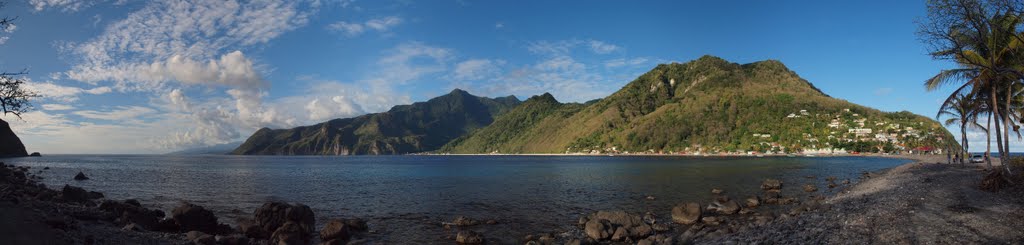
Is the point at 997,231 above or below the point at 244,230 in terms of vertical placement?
above

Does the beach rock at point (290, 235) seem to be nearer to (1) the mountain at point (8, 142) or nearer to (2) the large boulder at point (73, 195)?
(2) the large boulder at point (73, 195)

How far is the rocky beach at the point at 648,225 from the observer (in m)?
15.6

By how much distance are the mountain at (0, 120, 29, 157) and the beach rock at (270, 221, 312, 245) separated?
241210 millimetres

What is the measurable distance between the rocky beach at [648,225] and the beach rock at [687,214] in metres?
0.06

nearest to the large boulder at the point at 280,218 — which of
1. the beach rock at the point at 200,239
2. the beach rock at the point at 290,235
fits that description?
the beach rock at the point at 290,235

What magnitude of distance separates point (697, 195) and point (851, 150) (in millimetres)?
202381

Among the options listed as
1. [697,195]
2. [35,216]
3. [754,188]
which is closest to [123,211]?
[35,216]

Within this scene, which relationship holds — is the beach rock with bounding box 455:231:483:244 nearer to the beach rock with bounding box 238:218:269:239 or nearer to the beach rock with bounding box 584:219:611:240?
the beach rock with bounding box 584:219:611:240

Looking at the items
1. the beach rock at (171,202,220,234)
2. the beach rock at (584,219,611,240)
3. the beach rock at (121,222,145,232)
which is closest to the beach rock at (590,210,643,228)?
the beach rock at (584,219,611,240)

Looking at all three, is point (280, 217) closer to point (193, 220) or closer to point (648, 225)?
point (193, 220)

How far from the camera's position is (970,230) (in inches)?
620

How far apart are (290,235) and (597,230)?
1601cm

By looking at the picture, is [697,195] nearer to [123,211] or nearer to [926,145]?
[123,211]

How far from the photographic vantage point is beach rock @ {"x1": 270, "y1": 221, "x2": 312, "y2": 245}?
71.6 feet
